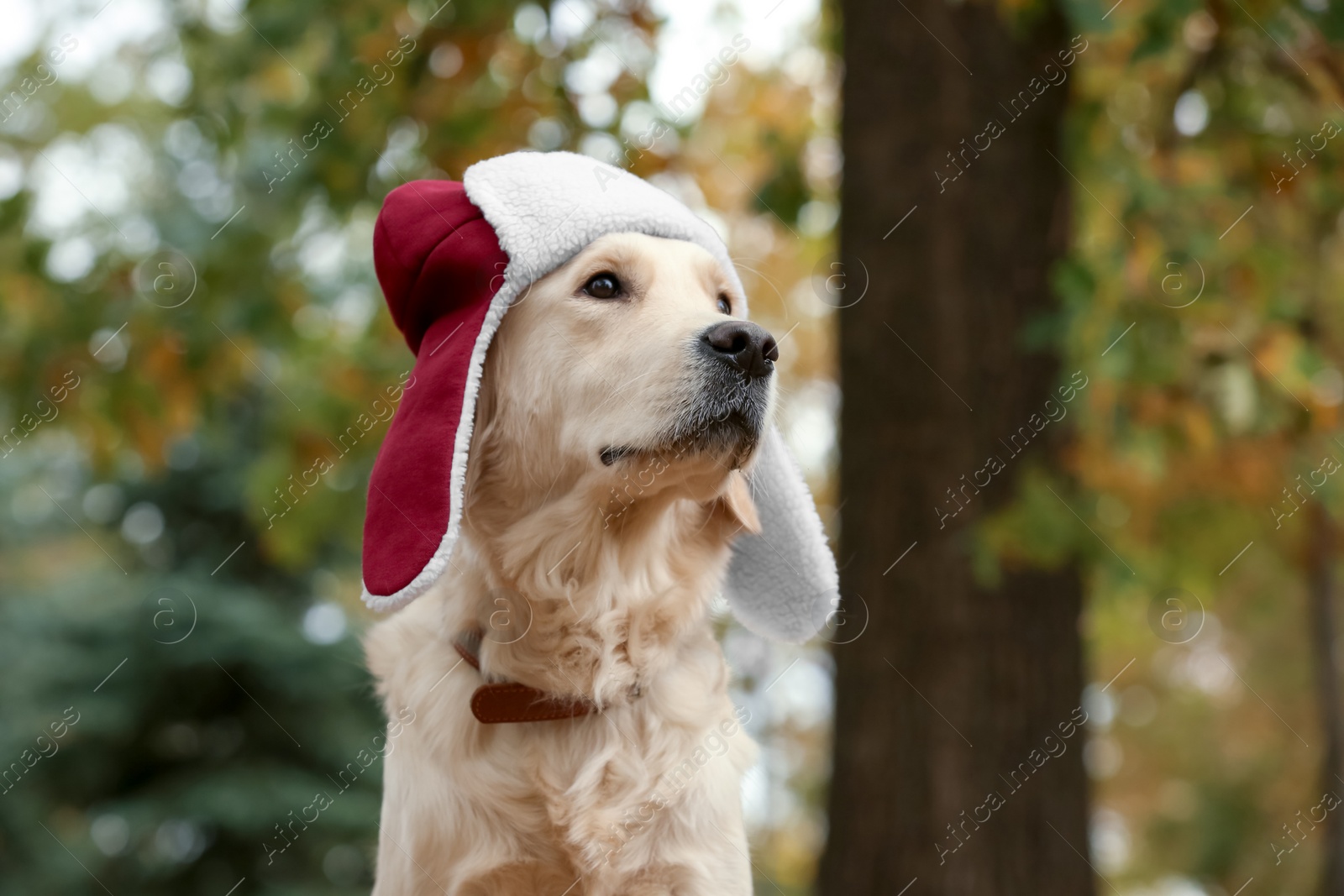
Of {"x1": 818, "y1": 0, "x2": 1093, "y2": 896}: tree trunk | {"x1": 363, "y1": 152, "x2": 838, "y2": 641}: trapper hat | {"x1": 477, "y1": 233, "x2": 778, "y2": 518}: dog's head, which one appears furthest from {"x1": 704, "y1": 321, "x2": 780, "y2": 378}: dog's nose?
{"x1": 818, "y1": 0, "x2": 1093, "y2": 896}: tree trunk

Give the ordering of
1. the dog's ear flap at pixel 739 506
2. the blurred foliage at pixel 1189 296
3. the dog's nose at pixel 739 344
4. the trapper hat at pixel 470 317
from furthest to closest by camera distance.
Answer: the blurred foliage at pixel 1189 296 → the dog's ear flap at pixel 739 506 → the dog's nose at pixel 739 344 → the trapper hat at pixel 470 317

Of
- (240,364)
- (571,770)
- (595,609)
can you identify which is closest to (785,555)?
(595,609)

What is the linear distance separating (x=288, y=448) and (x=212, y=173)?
6.18m

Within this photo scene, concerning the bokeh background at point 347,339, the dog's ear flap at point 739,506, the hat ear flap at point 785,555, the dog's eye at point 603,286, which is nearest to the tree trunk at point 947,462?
the bokeh background at point 347,339

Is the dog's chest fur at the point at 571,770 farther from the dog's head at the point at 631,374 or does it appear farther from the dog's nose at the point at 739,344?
the dog's nose at the point at 739,344

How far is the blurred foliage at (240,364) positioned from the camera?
4840 millimetres

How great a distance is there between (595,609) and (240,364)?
412cm

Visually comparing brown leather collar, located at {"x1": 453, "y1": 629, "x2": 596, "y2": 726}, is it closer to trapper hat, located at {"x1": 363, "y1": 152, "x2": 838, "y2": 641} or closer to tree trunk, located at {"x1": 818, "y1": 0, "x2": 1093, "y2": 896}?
trapper hat, located at {"x1": 363, "y1": 152, "x2": 838, "y2": 641}

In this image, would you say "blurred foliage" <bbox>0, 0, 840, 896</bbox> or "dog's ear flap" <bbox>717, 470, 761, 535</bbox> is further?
"blurred foliage" <bbox>0, 0, 840, 896</bbox>

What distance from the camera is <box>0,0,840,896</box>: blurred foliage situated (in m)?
4.84

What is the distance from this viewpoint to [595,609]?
239 centimetres

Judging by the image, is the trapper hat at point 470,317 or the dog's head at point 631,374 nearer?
the trapper hat at point 470,317

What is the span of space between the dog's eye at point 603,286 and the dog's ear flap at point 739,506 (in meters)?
0.46

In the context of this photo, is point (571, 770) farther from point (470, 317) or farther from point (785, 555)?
→ point (470, 317)
